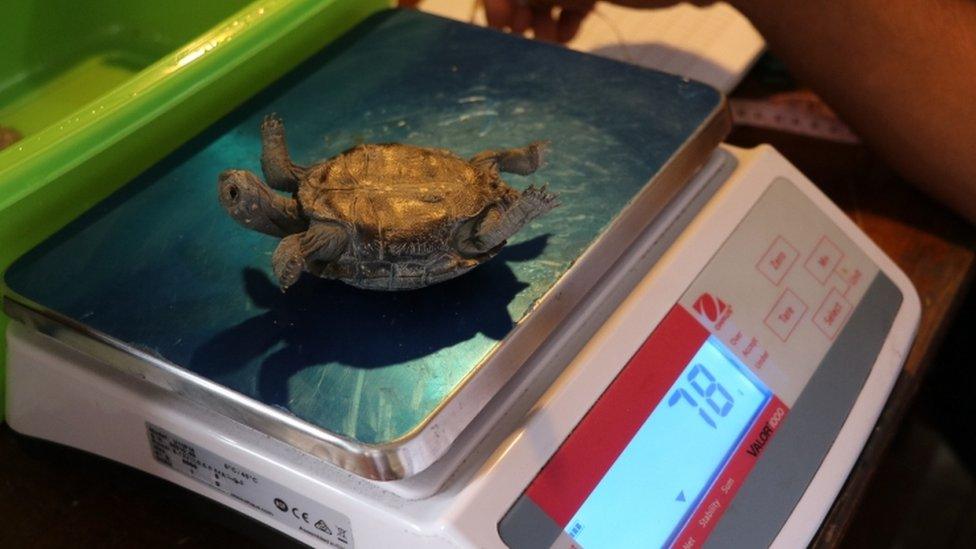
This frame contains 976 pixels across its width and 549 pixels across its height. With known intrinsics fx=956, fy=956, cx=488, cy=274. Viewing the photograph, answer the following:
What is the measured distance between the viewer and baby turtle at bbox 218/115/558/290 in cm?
57

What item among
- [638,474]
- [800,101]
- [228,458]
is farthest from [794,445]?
[800,101]

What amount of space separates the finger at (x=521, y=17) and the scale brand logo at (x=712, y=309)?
1.75 feet

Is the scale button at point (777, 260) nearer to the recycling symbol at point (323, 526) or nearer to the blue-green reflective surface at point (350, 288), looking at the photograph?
the blue-green reflective surface at point (350, 288)

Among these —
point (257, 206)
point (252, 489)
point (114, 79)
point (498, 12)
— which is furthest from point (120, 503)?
point (498, 12)

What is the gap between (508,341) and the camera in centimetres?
60

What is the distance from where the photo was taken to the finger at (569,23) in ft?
3.68

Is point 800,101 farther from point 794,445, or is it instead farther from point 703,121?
point 794,445

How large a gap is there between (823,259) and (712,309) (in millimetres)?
139

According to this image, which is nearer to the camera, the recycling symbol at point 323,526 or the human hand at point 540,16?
the recycling symbol at point 323,526

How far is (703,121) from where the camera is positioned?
776 millimetres

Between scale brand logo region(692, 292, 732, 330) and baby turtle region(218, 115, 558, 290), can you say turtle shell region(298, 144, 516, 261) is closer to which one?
baby turtle region(218, 115, 558, 290)

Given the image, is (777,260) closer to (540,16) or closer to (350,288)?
(350,288)

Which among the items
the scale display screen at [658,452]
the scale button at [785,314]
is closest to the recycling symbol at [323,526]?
the scale display screen at [658,452]

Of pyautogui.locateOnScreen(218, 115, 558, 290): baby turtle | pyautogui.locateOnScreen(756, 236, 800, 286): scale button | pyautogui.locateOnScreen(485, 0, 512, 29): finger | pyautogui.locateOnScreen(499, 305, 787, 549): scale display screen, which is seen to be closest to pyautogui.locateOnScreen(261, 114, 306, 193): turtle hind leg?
pyautogui.locateOnScreen(218, 115, 558, 290): baby turtle
